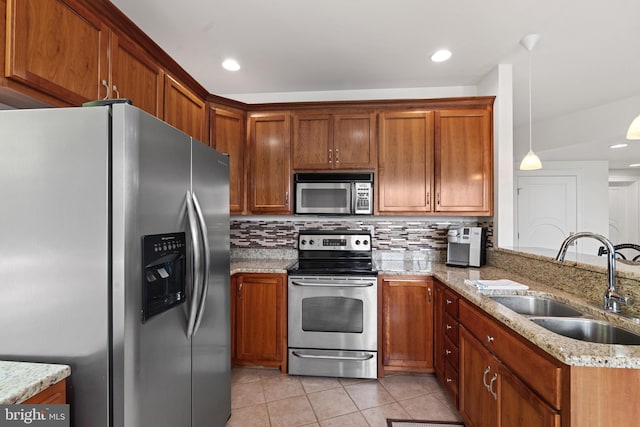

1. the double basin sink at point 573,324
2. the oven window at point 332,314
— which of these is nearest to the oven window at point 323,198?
the oven window at point 332,314

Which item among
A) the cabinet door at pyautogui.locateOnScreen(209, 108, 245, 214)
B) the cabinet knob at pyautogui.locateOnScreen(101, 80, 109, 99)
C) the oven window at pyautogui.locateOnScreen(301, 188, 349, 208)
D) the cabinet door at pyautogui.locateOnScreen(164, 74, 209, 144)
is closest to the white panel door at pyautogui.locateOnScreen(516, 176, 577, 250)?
the oven window at pyautogui.locateOnScreen(301, 188, 349, 208)

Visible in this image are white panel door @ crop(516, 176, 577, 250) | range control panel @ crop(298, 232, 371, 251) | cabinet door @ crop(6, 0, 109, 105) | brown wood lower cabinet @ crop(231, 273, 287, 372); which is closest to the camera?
cabinet door @ crop(6, 0, 109, 105)

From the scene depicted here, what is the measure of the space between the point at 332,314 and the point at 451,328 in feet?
2.93

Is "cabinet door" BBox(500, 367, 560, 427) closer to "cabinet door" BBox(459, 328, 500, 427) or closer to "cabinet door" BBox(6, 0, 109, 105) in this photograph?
"cabinet door" BBox(459, 328, 500, 427)

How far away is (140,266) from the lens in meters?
1.05

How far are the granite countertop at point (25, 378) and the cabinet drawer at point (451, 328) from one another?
204 centimetres

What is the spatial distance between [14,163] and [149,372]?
86 cm

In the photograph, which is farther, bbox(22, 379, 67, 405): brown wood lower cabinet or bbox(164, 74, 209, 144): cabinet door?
bbox(164, 74, 209, 144): cabinet door

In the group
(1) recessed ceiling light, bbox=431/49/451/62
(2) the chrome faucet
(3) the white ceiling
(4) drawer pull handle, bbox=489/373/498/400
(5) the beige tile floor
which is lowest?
(5) the beige tile floor

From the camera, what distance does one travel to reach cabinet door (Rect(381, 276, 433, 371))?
8.11ft

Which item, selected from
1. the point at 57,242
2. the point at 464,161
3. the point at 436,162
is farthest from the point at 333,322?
the point at 57,242

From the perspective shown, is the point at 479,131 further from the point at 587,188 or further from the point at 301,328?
the point at 587,188

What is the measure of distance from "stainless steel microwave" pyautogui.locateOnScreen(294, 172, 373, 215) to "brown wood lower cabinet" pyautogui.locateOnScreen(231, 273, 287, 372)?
720 millimetres

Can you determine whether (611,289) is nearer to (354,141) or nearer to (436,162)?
(436,162)
